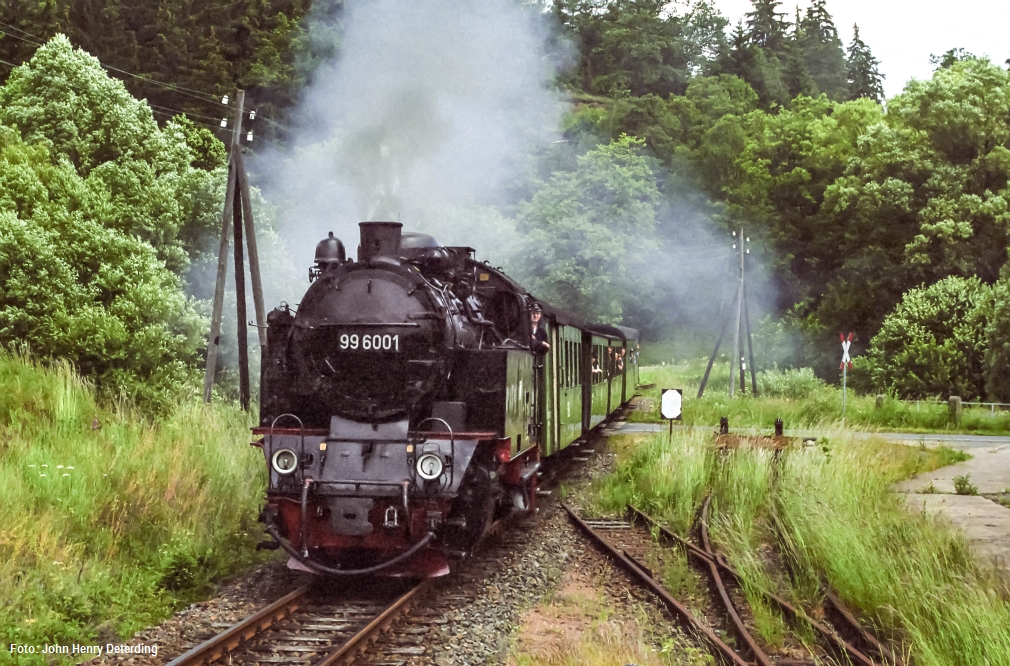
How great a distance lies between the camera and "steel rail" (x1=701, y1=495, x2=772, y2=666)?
20.7ft

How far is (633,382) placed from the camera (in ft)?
Answer: 102

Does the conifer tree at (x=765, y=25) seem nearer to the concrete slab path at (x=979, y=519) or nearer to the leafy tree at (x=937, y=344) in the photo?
the leafy tree at (x=937, y=344)

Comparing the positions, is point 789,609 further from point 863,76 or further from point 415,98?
point 863,76

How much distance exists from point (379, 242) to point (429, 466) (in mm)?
2165

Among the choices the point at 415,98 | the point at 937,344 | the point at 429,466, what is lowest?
the point at 429,466

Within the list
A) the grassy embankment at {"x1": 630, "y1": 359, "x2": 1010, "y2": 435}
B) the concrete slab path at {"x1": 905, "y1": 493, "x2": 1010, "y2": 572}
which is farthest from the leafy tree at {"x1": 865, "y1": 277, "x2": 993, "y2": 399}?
the concrete slab path at {"x1": 905, "y1": 493, "x2": 1010, "y2": 572}

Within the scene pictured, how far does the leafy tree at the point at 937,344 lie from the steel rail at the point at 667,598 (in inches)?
887

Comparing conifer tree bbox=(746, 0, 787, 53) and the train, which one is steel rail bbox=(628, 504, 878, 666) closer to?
the train

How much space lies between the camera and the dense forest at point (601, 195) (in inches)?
757

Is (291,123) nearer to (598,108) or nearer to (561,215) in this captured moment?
(561,215)

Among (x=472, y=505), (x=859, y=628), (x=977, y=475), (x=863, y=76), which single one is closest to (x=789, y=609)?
(x=859, y=628)

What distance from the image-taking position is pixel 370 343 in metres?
8.44

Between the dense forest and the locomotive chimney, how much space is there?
1005cm

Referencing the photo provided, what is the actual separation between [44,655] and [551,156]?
42898mm
